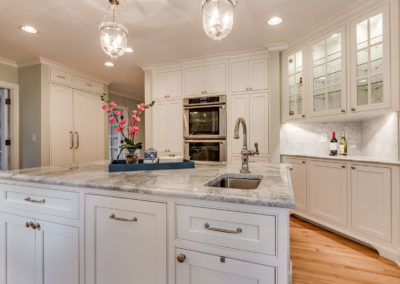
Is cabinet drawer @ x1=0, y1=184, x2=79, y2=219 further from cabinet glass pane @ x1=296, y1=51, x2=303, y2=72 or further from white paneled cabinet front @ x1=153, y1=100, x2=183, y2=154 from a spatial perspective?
cabinet glass pane @ x1=296, y1=51, x2=303, y2=72

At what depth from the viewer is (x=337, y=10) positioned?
2.35 metres

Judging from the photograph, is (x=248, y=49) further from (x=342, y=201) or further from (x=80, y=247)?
(x=80, y=247)

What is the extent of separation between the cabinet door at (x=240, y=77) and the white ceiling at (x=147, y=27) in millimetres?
251

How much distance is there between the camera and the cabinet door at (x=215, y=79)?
3.43 m

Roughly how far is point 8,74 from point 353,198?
18.1 feet

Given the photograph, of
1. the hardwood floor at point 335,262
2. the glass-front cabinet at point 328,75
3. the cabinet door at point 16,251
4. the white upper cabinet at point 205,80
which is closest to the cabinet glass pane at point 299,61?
the glass-front cabinet at point 328,75

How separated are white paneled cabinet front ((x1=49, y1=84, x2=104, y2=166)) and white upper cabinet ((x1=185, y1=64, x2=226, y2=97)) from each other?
7.56ft

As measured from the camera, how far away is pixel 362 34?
2244 millimetres

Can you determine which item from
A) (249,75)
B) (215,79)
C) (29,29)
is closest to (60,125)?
(29,29)

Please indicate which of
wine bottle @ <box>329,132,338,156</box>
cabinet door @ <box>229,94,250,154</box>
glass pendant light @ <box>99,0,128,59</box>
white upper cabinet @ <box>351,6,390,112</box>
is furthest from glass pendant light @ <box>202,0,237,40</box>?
wine bottle @ <box>329,132,338,156</box>

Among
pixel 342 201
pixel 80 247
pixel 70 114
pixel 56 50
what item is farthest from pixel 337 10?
pixel 70 114

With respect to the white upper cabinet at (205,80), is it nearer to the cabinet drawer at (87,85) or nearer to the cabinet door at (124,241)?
the cabinet drawer at (87,85)

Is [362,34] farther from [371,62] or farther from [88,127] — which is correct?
[88,127]

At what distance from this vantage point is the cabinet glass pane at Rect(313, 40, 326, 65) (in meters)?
2.66
